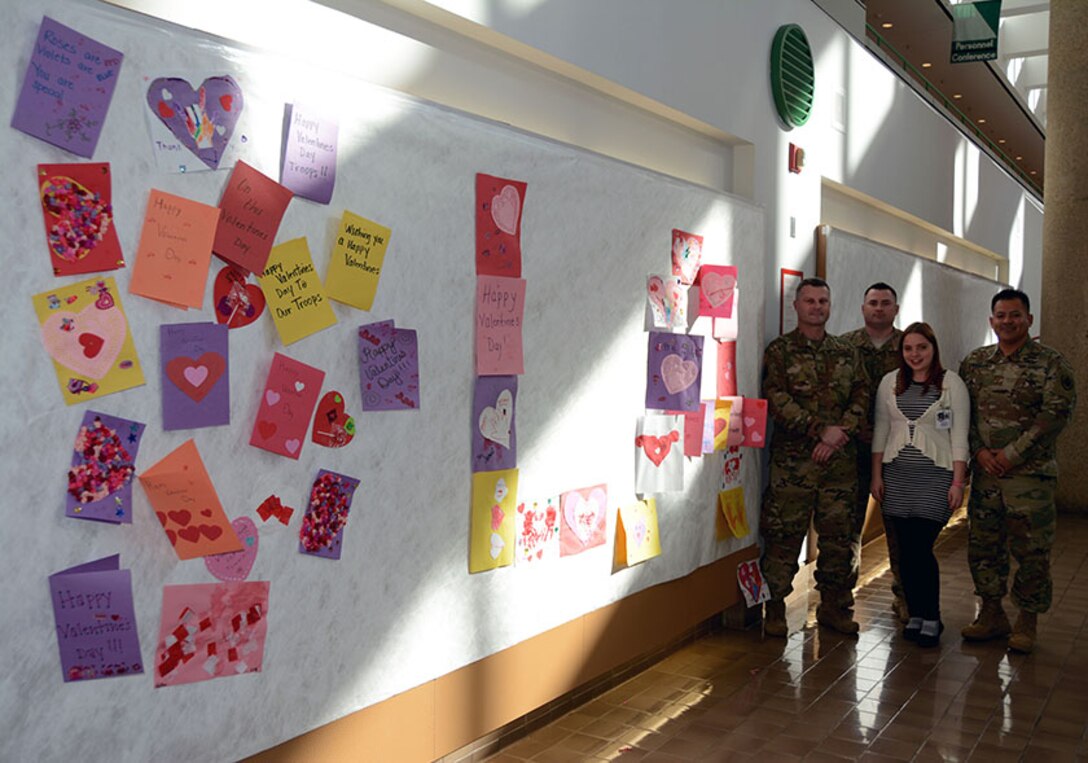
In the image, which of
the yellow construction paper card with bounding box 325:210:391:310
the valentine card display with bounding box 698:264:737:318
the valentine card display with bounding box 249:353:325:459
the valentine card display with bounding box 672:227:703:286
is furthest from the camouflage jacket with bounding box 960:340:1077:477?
the valentine card display with bounding box 249:353:325:459

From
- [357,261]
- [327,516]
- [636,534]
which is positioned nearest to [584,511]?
[636,534]

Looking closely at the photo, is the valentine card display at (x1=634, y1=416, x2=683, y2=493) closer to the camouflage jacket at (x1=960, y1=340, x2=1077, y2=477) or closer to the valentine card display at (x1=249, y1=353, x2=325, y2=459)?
the camouflage jacket at (x1=960, y1=340, x2=1077, y2=477)

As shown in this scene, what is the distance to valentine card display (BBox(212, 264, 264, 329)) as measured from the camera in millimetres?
2297

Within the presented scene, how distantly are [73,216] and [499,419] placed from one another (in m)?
1.51

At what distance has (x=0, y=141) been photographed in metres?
1.86

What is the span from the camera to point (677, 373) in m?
4.24

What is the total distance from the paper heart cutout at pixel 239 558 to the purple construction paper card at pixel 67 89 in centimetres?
91

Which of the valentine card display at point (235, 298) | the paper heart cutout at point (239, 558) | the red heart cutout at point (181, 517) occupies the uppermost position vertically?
the valentine card display at point (235, 298)

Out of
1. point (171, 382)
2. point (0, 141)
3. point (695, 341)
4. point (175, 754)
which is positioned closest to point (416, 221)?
point (171, 382)

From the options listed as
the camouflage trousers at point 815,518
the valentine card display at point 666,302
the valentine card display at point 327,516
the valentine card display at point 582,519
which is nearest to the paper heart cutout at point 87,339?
the valentine card display at point 327,516

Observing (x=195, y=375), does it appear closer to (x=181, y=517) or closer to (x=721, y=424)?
(x=181, y=517)

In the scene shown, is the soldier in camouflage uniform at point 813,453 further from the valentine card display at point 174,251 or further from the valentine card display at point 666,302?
the valentine card display at point 174,251

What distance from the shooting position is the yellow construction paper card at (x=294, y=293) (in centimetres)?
242

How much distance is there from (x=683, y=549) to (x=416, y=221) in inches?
85.4
